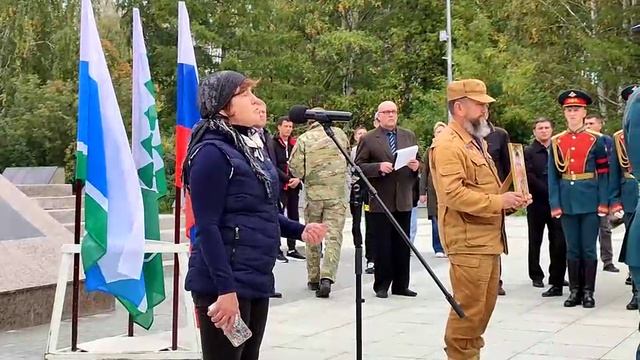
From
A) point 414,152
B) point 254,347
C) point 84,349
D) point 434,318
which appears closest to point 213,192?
point 254,347

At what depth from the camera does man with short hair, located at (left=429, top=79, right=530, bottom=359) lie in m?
5.39

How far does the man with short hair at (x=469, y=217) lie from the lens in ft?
17.7

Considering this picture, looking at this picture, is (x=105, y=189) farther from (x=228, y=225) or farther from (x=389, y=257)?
(x=389, y=257)

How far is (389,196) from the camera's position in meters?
9.84

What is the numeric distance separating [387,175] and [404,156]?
1.71 ft

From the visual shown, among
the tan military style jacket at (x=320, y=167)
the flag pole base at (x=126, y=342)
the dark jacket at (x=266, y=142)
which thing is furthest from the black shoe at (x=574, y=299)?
the flag pole base at (x=126, y=342)

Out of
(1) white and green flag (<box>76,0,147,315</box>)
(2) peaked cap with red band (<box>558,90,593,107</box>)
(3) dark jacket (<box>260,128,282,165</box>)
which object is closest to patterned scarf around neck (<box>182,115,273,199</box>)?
(3) dark jacket (<box>260,128,282,165</box>)

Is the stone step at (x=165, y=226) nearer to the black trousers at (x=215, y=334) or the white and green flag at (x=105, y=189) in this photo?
the white and green flag at (x=105, y=189)

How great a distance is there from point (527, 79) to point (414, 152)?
2125 centimetres

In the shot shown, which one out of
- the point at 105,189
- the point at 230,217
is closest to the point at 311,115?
the point at 230,217

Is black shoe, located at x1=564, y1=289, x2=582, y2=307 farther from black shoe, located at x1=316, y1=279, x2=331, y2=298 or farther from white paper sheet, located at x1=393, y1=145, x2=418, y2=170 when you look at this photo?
black shoe, located at x1=316, y1=279, x2=331, y2=298

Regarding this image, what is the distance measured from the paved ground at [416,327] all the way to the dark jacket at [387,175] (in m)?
0.99

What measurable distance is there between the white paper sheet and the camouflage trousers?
1.00 metres

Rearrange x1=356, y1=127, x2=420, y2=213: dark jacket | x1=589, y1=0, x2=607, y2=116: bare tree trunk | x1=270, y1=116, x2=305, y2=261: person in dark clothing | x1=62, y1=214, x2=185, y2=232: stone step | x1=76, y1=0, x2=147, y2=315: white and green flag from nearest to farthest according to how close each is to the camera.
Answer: x1=76, y1=0, x2=147, y2=315: white and green flag
x1=356, y1=127, x2=420, y2=213: dark jacket
x1=270, y1=116, x2=305, y2=261: person in dark clothing
x1=62, y1=214, x2=185, y2=232: stone step
x1=589, y1=0, x2=607, y2=116: bare tree trunk
